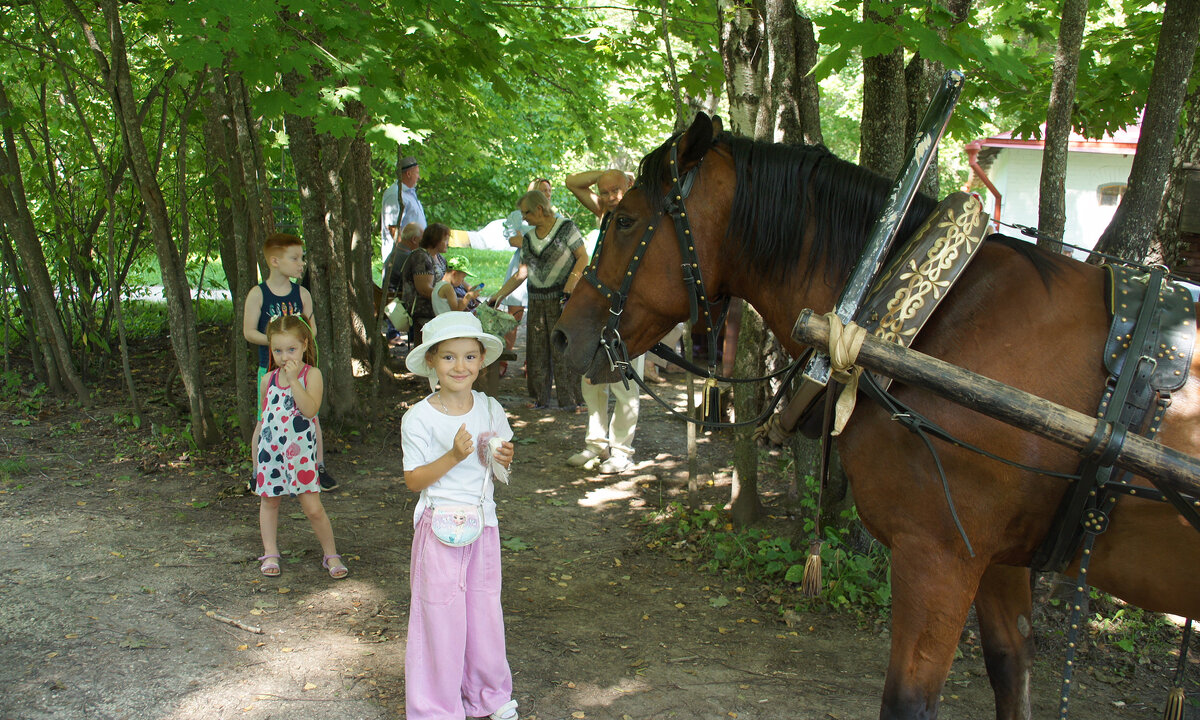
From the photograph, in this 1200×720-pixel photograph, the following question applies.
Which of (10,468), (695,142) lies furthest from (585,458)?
(695,142)

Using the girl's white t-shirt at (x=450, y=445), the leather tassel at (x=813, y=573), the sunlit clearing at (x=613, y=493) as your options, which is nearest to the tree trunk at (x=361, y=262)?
the sunlit clearing at (x=613, y=493)

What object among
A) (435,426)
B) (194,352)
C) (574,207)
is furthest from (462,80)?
(574,207)

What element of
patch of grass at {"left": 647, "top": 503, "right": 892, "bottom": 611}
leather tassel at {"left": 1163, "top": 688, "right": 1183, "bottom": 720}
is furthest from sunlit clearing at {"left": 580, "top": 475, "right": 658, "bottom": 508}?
leather tassel at {"left": 1163, "top": 688, "right": 1183, "bottom": 720}

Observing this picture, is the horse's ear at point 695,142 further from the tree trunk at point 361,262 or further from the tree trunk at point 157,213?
the tree trunk at point 361,262

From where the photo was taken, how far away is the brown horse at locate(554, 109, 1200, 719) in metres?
2.05

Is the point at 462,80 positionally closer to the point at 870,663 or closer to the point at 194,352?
the point at 194,352

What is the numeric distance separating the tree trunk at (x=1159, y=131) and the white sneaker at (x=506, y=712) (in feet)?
10.9

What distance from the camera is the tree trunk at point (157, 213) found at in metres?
5.51

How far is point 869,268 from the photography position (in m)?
2.13

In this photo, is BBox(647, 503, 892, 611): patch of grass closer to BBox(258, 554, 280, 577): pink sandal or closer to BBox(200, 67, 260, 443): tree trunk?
BBox(258, 554, 280, 577): pink sandal

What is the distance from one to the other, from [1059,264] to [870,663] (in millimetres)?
1997

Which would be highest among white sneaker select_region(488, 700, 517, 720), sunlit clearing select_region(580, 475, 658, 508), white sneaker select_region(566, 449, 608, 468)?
white sneaker select_region(566, 449, 608, 468)

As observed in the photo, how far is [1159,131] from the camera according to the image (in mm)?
3648

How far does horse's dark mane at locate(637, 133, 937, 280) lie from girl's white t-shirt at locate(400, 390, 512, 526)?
3.32 feet
